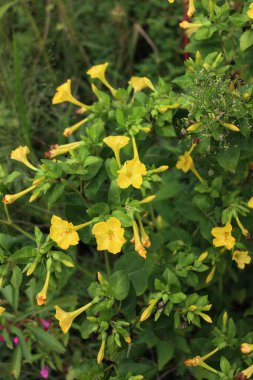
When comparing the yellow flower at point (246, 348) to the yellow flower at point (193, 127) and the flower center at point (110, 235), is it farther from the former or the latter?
the yellow flower at point (193, 127)

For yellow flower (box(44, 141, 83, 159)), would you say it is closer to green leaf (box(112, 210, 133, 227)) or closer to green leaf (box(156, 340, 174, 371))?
green leaf (box(112, 210, 133, 227))

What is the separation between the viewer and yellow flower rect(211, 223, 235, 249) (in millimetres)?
1750

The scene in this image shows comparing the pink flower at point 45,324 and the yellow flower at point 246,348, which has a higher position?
the yellow flower at point 246,348

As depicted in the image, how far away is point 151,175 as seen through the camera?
66.1 inches

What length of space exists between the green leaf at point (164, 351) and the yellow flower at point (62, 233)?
773 mm

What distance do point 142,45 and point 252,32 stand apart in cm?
178

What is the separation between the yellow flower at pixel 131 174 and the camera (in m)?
1.56

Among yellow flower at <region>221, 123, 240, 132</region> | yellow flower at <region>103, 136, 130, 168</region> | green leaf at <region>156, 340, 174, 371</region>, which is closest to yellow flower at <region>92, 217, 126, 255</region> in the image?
yellow flower at <region>103, 136, 130, 168</region>

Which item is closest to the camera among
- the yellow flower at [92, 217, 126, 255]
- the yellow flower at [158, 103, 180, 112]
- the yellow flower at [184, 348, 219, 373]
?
the yellow flower at [92, 217, 126, 255]

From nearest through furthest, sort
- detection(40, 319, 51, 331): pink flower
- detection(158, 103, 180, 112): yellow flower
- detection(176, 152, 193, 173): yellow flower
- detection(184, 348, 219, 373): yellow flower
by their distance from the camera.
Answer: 1. detection(184, 348, 219, 373): yellow flower
2. detection(158, 103, 180, 112): yellow flower
3. detection(176, 152, 193, 173): yellow flower
4. detection(40, 319, 51, 331): pink flower

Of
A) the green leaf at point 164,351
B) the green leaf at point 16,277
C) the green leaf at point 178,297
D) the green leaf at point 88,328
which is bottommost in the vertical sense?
the green leaf at point 164,351

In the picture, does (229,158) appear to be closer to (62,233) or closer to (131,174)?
(131,174)

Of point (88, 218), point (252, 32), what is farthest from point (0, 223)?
point (252, 32)

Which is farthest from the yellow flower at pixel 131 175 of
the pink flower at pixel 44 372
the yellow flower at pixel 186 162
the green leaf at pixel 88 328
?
the pink flower at pixel 44 372
